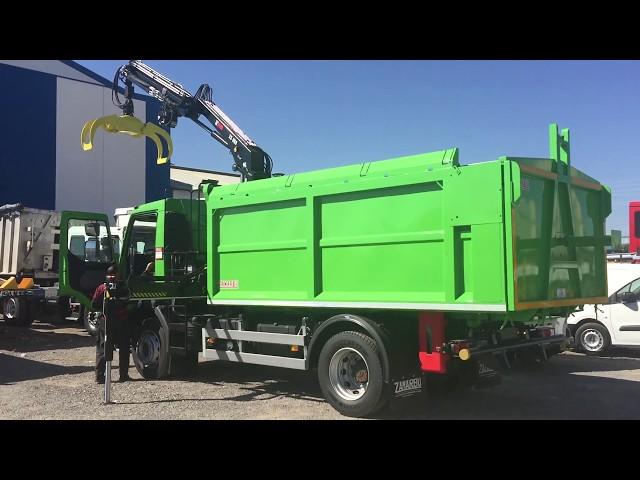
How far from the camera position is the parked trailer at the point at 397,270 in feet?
18.0

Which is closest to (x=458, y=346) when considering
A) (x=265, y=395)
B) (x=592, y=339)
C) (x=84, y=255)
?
(x=265, y=395)

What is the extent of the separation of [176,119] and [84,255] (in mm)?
4657

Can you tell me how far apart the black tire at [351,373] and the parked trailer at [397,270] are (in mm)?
16

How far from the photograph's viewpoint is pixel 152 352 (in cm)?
867

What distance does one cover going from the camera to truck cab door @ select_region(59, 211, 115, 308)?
11.3 m

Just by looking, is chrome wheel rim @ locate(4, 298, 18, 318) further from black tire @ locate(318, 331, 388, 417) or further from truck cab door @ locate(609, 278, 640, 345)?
truck cab door @ locate(609, 278, 640, 345)

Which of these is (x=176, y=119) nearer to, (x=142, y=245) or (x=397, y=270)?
(x=142, y=245)

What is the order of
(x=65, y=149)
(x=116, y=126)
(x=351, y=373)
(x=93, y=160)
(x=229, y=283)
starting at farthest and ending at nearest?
(x=93, y=160) < (x=65, y=149) < (x=116, y=126) < (x=229, y=283) < (x=351, y=373)

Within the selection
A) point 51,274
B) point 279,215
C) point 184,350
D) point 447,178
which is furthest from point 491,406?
point 51,274

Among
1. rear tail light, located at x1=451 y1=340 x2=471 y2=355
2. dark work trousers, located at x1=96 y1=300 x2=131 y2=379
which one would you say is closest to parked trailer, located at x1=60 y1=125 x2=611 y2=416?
rear tail light, located at x1=451 y1=340 x2=471 y2=355

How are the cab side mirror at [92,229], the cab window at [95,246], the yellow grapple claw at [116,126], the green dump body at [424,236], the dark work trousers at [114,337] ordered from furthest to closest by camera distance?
the yellow grapple claw at [116,126] → the cab window at [95,246] → the cab side mirror at [92,229] → the dark work trousers at [114,337] → the green dump body at [424,236]

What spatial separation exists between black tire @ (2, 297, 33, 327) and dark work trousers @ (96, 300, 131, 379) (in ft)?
26.3

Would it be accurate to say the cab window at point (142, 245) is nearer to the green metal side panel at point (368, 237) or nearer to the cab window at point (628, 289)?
the green metal side panel at point (368, 237)

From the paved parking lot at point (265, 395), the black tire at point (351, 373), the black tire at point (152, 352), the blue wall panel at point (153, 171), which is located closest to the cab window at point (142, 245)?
the black tire at point (152, 352)
